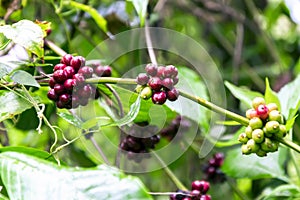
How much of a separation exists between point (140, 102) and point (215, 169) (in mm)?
594

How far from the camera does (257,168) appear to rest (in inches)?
45.6

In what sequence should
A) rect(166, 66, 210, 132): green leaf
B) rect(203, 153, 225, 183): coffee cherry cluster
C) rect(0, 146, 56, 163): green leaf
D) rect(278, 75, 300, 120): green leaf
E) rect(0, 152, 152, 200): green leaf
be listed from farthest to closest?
rect(203, 153, 225, 183): coffee cherry cluster → rect(278, 75, 300, 120): green leaf → rect(166, 66, 210, 132): green leaf → rect(0, 146, 56, 163): green leaf → rect(0, 152, 152, 200): green leaf

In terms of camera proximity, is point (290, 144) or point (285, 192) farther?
point (285, 192)

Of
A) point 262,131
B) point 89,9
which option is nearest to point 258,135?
point 262,131

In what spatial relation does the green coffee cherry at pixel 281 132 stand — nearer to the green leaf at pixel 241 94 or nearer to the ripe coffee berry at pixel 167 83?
the ripe coffee berry at pixel 167 83

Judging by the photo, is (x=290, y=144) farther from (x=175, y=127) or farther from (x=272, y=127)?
(x=175, y=127)

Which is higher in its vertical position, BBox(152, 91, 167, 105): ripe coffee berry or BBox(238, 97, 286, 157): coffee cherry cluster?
BBox(152, 91, 167, 105): ripe coffee berry

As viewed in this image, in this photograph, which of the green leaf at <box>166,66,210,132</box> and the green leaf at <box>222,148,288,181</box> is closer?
the green leaf at <box>166,66,210,132</box>

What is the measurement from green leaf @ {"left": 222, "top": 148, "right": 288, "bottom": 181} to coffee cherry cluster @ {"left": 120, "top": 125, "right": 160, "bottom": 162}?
0.84 ft

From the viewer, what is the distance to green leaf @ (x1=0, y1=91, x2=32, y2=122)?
0.72 meters

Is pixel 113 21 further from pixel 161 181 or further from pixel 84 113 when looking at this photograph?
pixel 84 113

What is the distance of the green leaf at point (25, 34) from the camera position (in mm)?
692

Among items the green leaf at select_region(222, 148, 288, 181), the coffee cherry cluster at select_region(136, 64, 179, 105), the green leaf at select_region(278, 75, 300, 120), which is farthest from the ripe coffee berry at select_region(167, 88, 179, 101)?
the green leaf at select_region(222, 148, 288, 181)

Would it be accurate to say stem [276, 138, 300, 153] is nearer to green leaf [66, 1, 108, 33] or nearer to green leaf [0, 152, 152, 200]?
green leaf [0, 152, 152, 200]
